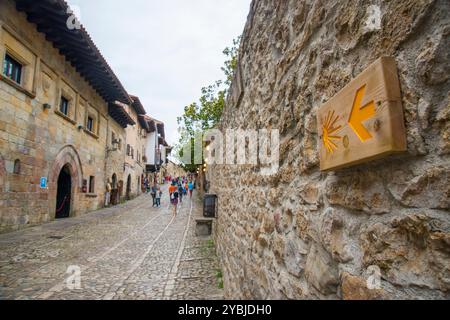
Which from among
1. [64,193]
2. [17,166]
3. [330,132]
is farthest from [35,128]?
[330,132]

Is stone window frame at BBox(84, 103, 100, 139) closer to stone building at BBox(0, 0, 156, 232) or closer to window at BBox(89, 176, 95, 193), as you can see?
stone building at BBox(0, 0, 156, 232)

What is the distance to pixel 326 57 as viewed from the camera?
1260 millimetres

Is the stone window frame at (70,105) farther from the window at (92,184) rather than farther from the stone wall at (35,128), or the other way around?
the window at (92,184)

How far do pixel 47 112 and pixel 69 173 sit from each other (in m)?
3.07

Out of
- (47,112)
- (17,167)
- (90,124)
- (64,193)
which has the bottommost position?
(64,193)

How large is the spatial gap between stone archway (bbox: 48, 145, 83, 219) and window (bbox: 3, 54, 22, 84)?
3.01 metres

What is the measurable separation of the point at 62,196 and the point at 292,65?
12.4 meters

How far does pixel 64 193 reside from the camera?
11.6m

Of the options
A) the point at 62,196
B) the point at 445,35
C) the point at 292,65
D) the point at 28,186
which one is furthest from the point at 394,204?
the point at 62,196

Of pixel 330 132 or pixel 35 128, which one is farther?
pixel 35 128

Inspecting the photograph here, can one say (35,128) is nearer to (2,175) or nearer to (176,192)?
(2,175)

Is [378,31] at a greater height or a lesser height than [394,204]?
greater

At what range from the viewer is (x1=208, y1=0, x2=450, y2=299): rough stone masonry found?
2.29 ft
